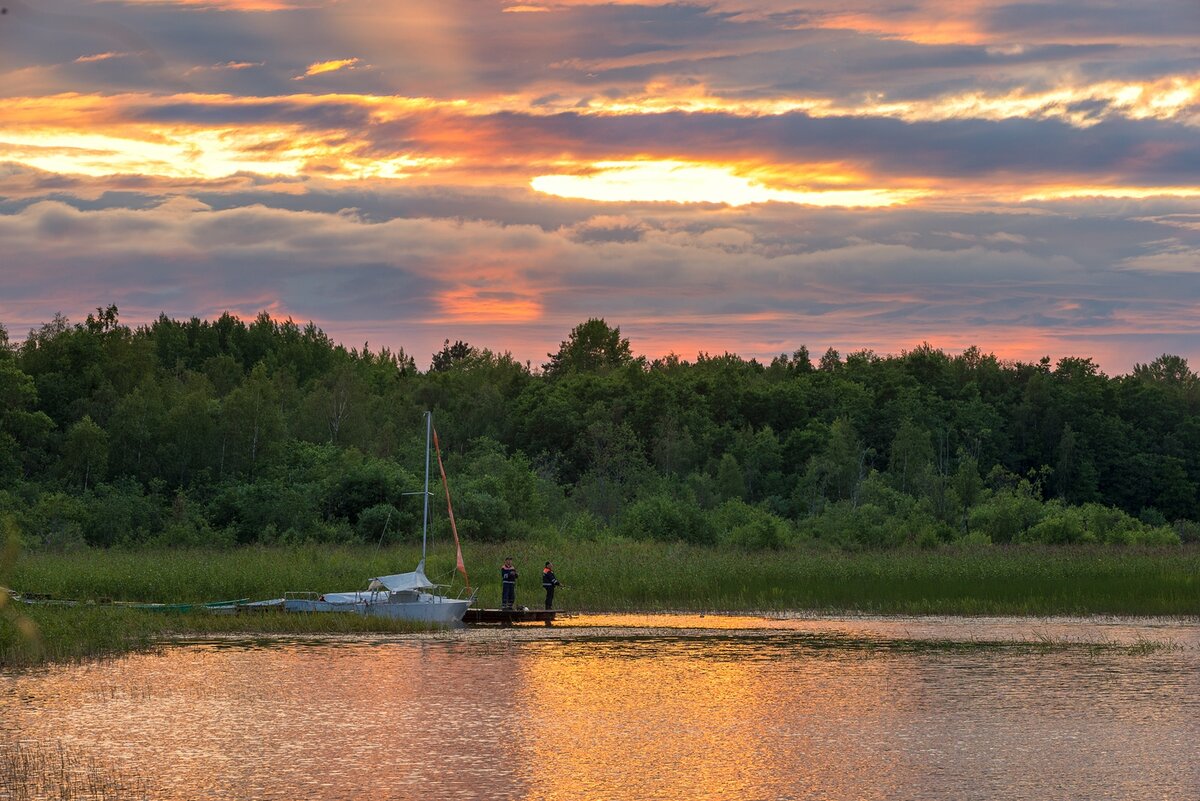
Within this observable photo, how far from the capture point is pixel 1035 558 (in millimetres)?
60094

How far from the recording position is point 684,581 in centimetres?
5438

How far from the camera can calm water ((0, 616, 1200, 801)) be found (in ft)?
73.4

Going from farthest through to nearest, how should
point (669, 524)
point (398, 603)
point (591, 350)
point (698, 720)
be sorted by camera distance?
point (591, 350) → point (669, 524) → point (398, 603) → point (698, 720)

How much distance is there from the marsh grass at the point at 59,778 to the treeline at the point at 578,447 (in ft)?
114

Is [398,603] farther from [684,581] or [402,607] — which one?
[684,581]

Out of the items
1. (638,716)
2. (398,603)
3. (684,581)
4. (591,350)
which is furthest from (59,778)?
(591,350)

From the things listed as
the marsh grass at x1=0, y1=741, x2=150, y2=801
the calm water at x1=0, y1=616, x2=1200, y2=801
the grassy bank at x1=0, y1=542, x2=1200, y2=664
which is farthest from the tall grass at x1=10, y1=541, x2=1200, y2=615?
the marsh grass at x1=0, y1=741, x2=150, y2=801

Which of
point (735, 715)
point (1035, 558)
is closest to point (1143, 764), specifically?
point (735, 715)

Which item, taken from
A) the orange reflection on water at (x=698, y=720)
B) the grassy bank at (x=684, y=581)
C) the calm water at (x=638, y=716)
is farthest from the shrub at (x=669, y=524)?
the orange reflection on water at (x=698, y=720)

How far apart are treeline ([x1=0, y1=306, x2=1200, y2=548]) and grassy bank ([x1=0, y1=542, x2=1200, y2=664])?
678 centimetres

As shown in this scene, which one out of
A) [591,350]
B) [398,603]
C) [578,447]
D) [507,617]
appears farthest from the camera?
[591,350]

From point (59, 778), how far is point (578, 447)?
4149 inches

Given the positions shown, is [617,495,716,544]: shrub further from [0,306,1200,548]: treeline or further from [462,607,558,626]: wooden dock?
[462,607,558,626]: wooden dock

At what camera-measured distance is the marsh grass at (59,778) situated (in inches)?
803
